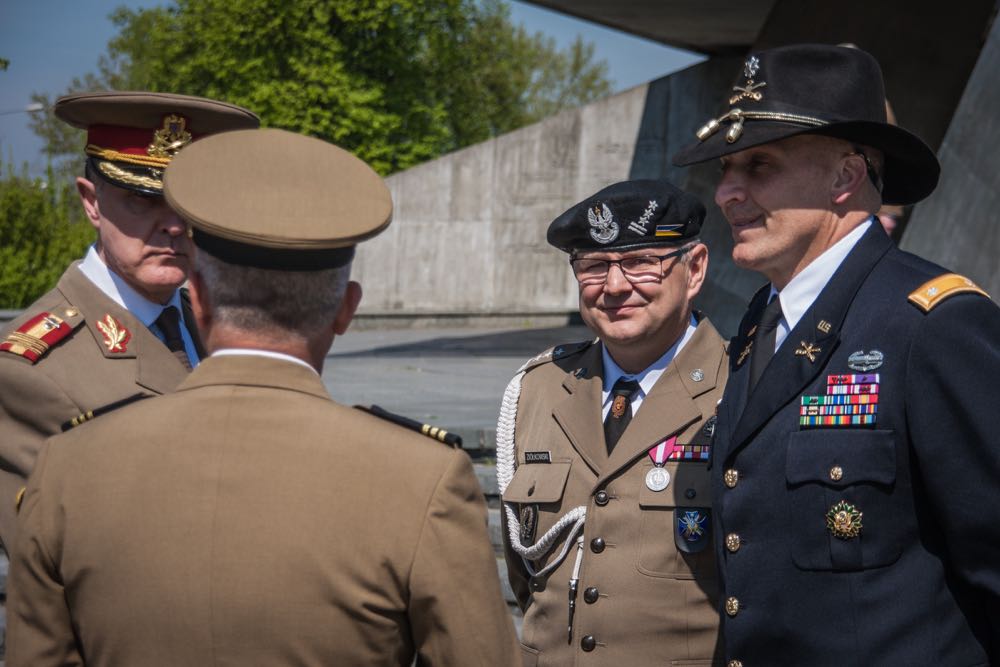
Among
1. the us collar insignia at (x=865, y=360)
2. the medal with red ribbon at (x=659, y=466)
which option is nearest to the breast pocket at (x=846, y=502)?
the us collar insignia at (x=865, y=360)

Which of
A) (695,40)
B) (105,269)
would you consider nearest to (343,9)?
(695,40)

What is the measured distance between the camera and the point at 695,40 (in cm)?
2302

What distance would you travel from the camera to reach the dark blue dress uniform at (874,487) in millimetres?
2363

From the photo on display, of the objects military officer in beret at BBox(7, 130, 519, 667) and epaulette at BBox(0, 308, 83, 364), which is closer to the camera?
military officer in beret at BBox(7, 130, 519, 667)

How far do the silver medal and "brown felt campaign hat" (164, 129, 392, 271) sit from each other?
4.57 feet

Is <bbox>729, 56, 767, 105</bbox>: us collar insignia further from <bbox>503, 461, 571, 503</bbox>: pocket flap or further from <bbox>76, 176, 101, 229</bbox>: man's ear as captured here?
<bbox>76, 176, 101, 229</bbox>: man's ear

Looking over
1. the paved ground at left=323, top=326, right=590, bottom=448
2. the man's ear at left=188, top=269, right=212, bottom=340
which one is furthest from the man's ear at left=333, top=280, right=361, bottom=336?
the paved ground at left=323, top=326, right=590, bottom=448

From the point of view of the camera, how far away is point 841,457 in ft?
8.10

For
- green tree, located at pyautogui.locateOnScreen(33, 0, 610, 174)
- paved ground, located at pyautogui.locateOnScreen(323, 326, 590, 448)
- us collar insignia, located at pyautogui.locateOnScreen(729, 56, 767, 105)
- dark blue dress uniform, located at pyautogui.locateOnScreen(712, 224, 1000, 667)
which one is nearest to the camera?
dark blue dress uniform, located at pyautogui.locateOnScreen(712, 224, 1000, 667)

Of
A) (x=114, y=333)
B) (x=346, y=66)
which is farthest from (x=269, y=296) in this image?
(x=346, y=66)

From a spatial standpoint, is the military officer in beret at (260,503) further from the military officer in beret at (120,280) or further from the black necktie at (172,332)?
the black necktie at (172,332)

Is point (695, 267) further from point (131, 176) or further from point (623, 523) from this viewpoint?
point (131, 176)

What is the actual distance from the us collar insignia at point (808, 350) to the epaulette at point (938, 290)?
0.23 metres

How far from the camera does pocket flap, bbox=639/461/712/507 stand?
10.0ft
